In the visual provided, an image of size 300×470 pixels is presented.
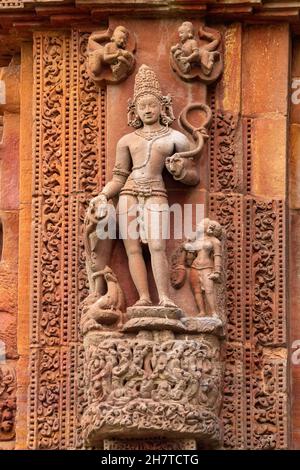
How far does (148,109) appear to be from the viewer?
25.0 m

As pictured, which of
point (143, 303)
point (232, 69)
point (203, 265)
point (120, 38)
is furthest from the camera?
point (232, 69)

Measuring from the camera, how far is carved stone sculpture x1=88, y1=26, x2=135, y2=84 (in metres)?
25.2

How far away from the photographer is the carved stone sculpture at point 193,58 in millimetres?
25188

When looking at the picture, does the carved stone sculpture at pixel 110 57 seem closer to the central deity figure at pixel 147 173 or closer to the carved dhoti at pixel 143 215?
the central deity figure at pixel 147 173

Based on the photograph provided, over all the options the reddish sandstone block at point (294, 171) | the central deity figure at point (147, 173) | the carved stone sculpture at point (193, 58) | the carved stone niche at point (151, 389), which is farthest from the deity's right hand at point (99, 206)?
the reddish sandstone block at point (294, 171)

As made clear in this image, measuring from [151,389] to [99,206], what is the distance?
57.2 inches

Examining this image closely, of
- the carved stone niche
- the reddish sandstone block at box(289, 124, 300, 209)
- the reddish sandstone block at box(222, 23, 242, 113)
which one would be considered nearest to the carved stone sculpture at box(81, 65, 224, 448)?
the carved stone niche

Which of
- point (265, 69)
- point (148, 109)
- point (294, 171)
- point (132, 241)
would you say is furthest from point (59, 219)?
point (265, 69)

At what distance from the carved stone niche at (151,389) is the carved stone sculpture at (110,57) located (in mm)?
2093

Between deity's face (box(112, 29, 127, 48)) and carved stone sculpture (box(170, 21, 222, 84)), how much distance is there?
0.37 meters

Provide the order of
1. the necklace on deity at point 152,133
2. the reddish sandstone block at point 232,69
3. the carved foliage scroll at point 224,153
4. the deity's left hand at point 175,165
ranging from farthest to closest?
1. the reddish sandstone block at point 232,69
2. the carved foliage scroll at point 224,153
3. the necklace on deity at point 152,133
4. the deity's left hand at point 175,165

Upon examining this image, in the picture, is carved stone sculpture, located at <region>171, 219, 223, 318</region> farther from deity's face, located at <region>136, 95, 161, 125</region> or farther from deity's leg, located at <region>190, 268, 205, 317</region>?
deity's face, located at <region>136, 95, 161, 125</region>

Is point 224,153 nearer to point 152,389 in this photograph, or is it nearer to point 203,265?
point 203,265

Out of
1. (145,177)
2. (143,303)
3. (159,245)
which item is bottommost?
(143,303)
